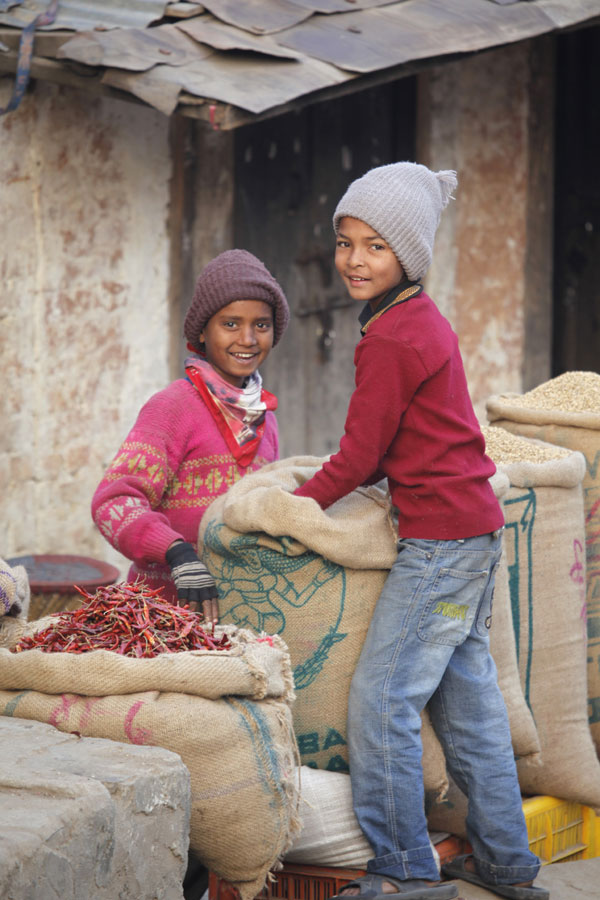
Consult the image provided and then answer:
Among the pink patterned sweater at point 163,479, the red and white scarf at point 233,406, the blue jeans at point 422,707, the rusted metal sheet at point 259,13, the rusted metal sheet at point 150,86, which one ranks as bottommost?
the blue jeans at point 422,707

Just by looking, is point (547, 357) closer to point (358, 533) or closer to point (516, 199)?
point (516, 199)

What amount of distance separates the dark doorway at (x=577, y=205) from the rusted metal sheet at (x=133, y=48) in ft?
11.8

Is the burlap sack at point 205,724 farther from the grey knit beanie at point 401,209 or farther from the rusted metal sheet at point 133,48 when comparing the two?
the rusted metal sheet at point 133,48

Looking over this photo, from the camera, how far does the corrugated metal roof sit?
15.1 ft

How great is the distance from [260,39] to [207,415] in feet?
7.46

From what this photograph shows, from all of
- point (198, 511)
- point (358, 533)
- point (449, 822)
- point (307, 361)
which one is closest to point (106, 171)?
point (307, 361)

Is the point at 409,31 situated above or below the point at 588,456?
above

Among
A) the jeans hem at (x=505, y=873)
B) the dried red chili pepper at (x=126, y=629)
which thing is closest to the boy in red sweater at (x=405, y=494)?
the jeans hem at (x=505, y=873)

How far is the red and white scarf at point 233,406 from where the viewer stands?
341 cm

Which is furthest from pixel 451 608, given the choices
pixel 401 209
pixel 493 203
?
pixel 493 203

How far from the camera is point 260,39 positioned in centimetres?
507

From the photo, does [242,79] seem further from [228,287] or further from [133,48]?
[228,287]

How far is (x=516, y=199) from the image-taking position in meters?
7.00

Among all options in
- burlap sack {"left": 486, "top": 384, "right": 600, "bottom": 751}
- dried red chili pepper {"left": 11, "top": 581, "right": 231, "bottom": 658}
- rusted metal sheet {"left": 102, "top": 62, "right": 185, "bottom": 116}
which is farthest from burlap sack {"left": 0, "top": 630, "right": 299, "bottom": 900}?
rusted metal sheet {"left": 102, "top": 62, "right": 185, "bottom": 116}
